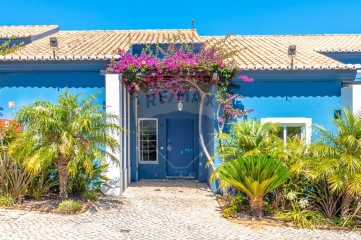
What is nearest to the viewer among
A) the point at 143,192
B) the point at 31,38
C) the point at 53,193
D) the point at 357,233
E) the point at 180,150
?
the point at 357,233

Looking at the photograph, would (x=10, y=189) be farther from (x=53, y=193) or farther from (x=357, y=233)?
(x=357, y=233)

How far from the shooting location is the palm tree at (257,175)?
896 cm

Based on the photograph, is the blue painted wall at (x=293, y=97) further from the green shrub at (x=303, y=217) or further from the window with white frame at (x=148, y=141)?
the window with white frame at (x=148, y=141)

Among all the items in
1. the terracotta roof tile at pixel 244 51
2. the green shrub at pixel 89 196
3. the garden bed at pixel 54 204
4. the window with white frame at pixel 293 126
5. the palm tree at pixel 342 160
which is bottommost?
the garden bed at pixel 54 204

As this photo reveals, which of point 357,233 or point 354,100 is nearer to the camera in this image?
point 357,233

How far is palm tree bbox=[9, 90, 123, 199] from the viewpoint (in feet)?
29.6

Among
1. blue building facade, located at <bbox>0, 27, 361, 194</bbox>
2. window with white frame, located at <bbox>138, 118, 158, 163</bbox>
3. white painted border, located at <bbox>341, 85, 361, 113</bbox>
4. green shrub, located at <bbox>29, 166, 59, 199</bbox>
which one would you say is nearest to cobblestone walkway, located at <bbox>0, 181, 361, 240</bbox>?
green shrub, located at <bbox>29, 166, 59, 199</bbox>

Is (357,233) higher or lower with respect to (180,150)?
lower

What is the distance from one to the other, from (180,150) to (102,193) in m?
5.32

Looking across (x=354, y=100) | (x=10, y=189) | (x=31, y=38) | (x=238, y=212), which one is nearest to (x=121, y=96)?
(x=10, y=189)

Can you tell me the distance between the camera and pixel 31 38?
17.9 metres

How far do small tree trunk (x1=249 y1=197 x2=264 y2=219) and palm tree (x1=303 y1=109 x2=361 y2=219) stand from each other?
1562 millimetres

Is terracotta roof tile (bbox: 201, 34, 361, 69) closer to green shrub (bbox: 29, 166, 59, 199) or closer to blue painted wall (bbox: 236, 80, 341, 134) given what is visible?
blue painted wall (bbox: 236, 80, 341, 134)

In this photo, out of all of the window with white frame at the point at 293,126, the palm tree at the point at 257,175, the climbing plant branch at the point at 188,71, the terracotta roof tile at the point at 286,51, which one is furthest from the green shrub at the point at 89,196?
the terracotta roof tile at the point at 286,51
